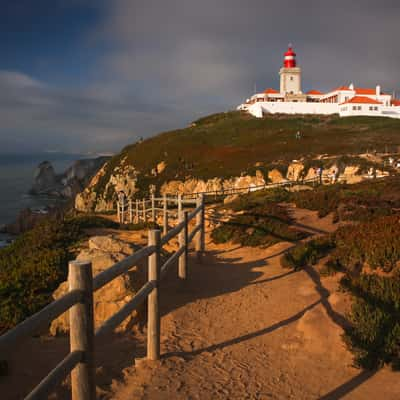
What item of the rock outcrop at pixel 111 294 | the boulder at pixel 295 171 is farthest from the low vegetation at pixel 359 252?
the boulder at pixel 295 171

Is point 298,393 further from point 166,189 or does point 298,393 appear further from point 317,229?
point 166,189

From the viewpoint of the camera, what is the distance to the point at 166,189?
1706 inches

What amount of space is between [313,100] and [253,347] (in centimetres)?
9117

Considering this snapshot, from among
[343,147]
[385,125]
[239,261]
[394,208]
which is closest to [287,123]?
[385,125]

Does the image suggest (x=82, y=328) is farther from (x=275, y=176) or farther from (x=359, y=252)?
(x=275, y=176)

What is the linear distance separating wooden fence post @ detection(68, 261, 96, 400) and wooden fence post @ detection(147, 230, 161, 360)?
1.35m

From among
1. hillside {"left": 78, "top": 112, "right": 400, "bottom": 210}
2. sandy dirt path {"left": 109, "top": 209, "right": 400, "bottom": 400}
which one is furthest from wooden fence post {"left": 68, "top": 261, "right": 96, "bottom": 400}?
hillside {"left": 78, "top": 112, "right": 400, "bottom": 210}

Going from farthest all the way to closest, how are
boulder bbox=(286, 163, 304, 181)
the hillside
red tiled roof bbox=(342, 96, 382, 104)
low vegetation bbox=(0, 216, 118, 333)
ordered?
1. red tiled roof bbox=(342, 96, 382, 104)
2. the hillside
3. boulder bbox=(286, 163, 304, 181)
4. low vegetation bbox=(0, 216, 118, 333)

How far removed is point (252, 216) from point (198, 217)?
11.7ft

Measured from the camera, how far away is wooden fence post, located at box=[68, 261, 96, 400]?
2.56m

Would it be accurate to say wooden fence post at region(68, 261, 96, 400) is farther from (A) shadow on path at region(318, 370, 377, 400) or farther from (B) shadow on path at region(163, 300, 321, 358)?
(A) shadow on path at region(318, 370, 377, 400)

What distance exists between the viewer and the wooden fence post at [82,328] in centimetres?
256

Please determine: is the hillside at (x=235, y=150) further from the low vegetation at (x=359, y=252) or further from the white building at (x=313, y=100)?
the low vegetation at (x=359, y=252)

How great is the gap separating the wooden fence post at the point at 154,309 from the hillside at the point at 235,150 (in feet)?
97.8
